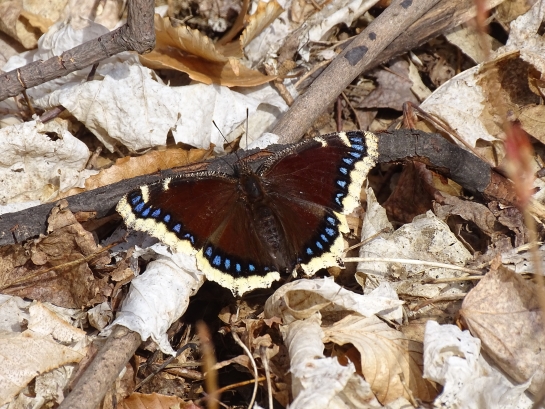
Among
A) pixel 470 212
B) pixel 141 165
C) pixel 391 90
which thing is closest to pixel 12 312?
pixel 141 165

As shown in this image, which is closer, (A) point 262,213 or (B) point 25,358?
(B) point 25,358

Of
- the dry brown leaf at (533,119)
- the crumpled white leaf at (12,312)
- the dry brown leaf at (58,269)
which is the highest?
the dry brown leaf at (533,119)

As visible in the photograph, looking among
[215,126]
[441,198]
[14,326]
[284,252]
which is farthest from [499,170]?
[14,326]

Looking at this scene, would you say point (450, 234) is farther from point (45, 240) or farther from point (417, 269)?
point (45, 240)

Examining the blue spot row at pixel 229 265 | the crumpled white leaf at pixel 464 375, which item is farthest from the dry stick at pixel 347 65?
the crumpled white leaf at pixel 464 375

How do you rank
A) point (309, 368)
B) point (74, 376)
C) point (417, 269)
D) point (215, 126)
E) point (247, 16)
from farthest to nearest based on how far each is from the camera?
point (247, 16) → point (215, 126) → point (417, 269) → point (74, 376) → point (309, 368)

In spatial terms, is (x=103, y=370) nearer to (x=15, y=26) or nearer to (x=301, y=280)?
(x=301, y=280)

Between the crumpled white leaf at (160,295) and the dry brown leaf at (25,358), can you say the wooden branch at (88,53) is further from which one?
the dry brown leaf at (25,358)
